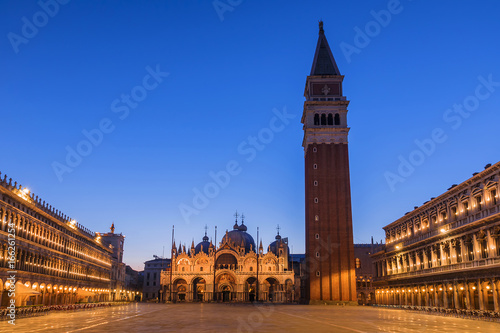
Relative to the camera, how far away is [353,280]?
83938 mm

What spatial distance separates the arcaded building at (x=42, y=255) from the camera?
47750mm

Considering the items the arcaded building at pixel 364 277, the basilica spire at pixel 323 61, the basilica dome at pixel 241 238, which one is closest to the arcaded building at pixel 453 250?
the arcaded building at pixel 364 277

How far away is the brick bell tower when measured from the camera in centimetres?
8406

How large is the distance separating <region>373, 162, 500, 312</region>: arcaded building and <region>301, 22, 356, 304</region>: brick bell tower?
32.7 ft

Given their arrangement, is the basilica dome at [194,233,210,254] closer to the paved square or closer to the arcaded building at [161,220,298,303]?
the arcaded building at [161,220,298,303]

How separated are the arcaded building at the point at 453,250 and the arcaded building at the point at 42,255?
156ft

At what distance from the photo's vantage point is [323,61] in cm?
9856

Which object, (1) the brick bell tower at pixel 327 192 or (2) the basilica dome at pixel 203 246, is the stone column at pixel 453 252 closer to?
(1) the brick bell tower at pixel 327 192

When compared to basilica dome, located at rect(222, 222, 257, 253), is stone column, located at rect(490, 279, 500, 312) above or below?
below

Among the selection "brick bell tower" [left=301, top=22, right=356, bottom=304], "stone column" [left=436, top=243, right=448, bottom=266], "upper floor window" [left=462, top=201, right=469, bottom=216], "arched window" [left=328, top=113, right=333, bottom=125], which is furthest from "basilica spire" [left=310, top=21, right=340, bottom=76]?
"upper floor window" [left=462, top=201, right=469, bottom=216]

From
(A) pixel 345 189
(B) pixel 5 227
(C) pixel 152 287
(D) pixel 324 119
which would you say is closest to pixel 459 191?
(A) pixel 345 189

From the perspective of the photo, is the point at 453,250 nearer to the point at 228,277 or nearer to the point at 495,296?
the point at 495,296

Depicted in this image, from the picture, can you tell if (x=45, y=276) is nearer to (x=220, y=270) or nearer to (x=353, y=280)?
(x=353, y=280)

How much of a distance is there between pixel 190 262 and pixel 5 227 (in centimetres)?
7408
